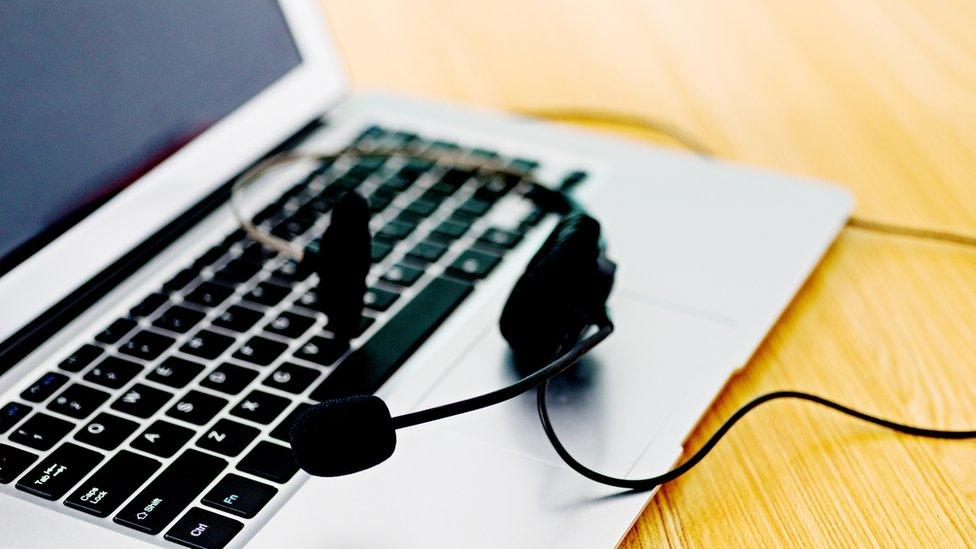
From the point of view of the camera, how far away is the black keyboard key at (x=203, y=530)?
0.44m

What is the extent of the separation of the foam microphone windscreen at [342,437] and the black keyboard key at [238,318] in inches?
6.0

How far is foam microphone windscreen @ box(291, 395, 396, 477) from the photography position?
1.42 feet

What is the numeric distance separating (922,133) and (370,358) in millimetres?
505

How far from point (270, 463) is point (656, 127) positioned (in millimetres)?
480

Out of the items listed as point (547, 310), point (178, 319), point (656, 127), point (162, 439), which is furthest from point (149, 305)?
point (656, 127)

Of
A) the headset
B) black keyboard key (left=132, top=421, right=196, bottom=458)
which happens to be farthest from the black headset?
black keyboard key (left=132, top=421, right=196, bottom=458)

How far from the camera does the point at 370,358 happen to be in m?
0.55

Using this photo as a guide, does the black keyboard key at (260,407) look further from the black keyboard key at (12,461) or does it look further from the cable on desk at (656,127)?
the cable on desk at (656,127)

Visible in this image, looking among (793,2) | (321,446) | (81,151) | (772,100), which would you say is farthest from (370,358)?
(793,2)

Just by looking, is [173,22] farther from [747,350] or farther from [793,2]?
[793,2]

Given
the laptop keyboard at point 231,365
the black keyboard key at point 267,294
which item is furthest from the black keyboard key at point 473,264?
the black keyboard key at point 267,294

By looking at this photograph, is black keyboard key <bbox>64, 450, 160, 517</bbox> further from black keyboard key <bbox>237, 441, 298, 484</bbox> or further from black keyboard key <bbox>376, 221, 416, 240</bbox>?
black keyboard key <bbox>376, 221, 416, 240</bbox>

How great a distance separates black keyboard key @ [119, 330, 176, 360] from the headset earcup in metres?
0.19

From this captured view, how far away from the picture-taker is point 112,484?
47 centimetres
